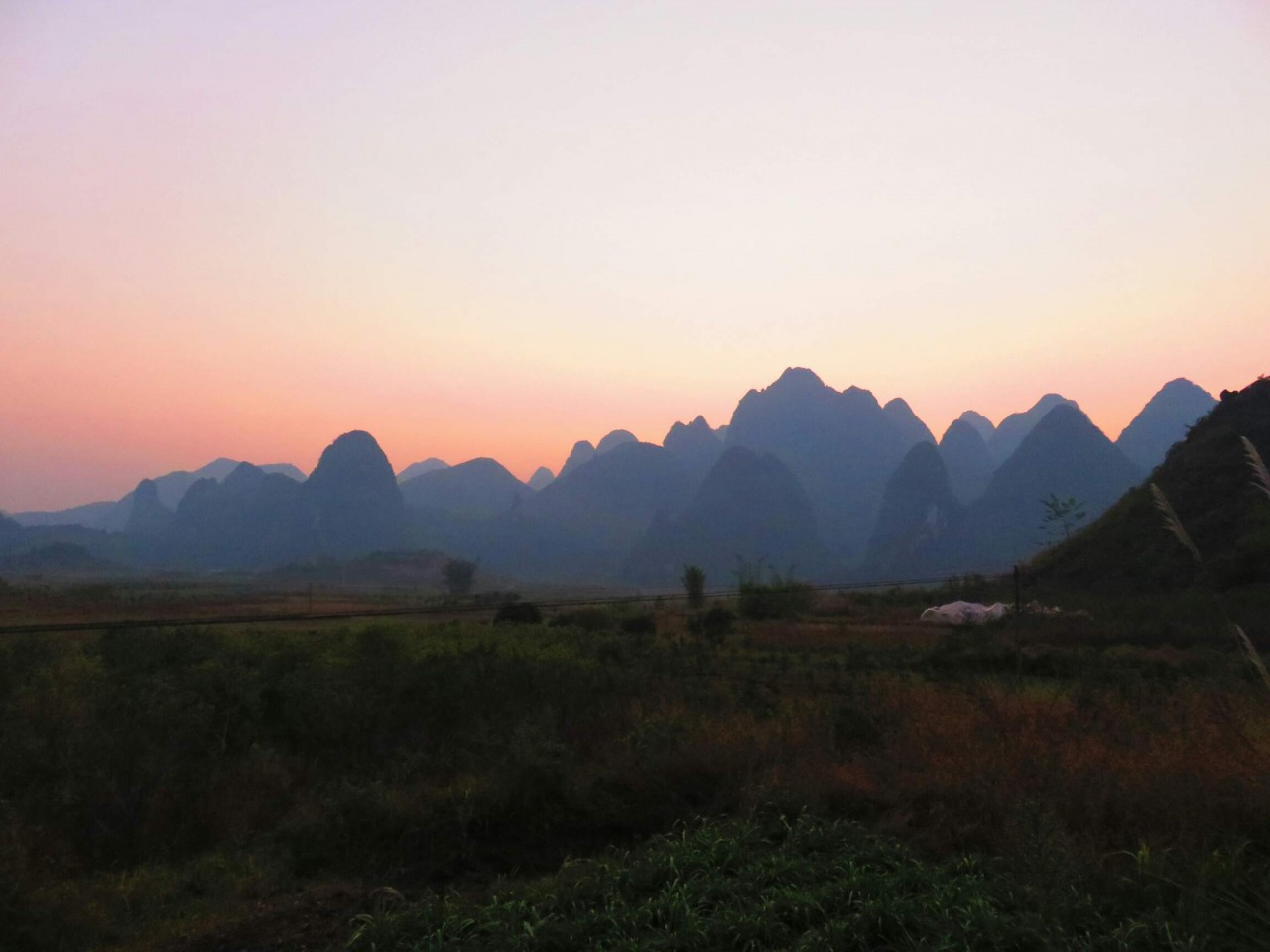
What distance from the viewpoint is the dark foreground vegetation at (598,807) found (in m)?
4.61

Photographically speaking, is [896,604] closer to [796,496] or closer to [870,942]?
[870,942]

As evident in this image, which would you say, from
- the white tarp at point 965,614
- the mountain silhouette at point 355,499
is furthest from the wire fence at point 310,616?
the mountain silhouette at point 355,499

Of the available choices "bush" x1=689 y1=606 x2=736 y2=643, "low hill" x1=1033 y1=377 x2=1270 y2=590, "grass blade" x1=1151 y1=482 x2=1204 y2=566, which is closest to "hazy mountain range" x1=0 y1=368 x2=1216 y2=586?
"low hill" x1=1033 y1=377 x2=1270 y2=590

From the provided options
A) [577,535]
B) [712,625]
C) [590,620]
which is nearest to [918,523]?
[577,535]

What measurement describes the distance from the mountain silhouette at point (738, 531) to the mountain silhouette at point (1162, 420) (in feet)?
215

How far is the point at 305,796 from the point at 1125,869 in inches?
254

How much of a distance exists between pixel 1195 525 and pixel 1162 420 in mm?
168903

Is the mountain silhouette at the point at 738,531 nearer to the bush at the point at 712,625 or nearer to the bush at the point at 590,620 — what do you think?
the bush at the point at 590,620

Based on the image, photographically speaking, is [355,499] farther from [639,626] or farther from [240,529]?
[639,626]

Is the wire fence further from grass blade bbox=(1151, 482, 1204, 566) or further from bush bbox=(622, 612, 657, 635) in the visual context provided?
grass blade bbox=(1151, 482, 1204, 566)

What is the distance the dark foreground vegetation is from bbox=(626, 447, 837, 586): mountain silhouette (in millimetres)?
116080

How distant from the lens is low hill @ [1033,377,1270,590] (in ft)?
93.6

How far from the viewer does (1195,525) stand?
3403cm

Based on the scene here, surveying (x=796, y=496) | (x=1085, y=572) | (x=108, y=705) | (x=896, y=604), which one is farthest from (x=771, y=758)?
(x=796, y=496)
